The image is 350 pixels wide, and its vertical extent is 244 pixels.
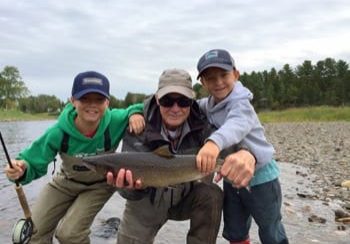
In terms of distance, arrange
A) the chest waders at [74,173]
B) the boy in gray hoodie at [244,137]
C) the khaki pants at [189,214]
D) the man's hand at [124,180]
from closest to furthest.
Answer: the man's hand at [124,180] < the boy in gray hoodie at [244,137] < the khaki pants at [189,214] < the chest waders at [74,173]

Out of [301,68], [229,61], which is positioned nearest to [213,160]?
[229,61]

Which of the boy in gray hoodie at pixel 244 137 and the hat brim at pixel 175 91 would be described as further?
the hat brim at pixel 175 91

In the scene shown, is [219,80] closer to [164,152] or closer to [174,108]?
[174,108]

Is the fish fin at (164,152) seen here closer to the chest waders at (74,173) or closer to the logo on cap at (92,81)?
the chest waders at (74,173)

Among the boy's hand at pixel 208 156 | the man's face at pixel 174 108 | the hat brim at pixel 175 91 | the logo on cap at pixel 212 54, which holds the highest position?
the logo on cap at pixel 212 54

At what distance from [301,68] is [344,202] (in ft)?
248

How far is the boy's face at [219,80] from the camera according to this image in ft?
14.3

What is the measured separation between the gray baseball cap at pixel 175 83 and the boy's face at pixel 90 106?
2.72 ft

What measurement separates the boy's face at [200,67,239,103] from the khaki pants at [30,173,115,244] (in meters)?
1.80

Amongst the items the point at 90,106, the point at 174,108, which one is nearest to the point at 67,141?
the point at 90,106

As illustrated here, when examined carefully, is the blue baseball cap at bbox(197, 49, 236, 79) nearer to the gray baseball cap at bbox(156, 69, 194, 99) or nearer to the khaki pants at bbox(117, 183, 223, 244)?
the gray baseball cap at bbox(156, 69, 194, 99)

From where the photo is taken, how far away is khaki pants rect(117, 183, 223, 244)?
4.59 m

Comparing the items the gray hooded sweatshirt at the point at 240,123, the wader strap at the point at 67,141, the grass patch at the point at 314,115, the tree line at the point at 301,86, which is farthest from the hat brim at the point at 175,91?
the tree line at the point at 301,86

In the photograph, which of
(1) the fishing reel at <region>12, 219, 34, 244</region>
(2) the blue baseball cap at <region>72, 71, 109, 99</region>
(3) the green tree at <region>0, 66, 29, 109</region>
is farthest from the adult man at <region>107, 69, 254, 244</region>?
(3) the green tree at <region>0, 66, 29, 109</region>
